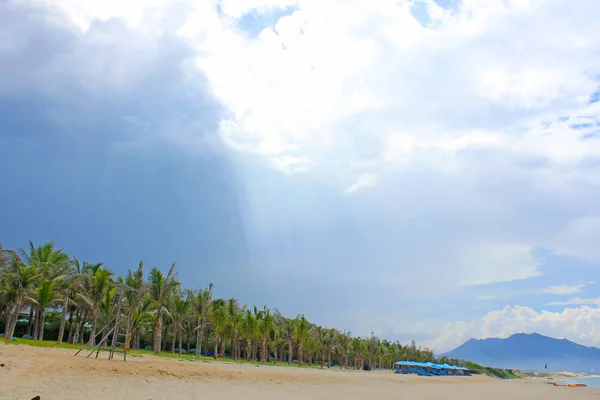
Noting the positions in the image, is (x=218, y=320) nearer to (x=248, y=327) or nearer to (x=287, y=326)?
(x=248, y=327)

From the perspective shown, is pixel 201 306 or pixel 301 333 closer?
pixel 201 306

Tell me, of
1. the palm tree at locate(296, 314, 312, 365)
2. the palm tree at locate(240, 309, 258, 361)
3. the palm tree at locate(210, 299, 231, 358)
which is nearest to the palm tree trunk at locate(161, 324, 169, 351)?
the palm tree at locate(210, 299, 231, 358)

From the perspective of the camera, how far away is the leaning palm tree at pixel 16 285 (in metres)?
33.7

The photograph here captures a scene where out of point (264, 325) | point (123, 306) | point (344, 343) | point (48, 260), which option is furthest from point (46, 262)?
point (344, 343)

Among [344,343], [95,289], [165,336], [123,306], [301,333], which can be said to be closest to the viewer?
[123,306]

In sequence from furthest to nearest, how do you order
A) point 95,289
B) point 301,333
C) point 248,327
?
point 301,333
point 248,327
point 95,289

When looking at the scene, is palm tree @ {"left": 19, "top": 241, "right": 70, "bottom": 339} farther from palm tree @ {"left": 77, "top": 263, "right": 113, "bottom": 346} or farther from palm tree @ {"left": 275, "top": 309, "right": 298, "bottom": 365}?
palm tree @ {"left": 275, "top": 309, "right": 298, "bottom": 365}

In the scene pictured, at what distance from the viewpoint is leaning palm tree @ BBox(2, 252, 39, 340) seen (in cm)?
3369

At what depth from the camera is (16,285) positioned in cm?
3388

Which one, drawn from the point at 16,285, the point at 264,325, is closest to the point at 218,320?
the point at 264,325

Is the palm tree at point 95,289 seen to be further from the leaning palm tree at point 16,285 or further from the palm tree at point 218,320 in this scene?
the palm tree at point 218,320

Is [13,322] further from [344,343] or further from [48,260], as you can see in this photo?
[344,343]

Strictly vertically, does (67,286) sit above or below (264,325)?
above

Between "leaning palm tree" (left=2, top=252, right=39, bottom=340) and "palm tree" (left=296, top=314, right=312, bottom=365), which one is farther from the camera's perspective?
"palm tree" (left=296, top=314, right=312, bottom=365)
